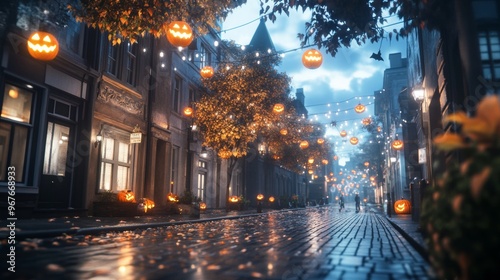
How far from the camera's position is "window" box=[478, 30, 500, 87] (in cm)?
743

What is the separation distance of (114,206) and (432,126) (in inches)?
460

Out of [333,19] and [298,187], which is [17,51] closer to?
[333,19]

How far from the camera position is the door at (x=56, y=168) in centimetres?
1215

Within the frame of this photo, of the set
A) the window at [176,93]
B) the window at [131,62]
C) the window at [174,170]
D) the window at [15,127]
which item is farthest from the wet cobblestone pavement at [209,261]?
the window at [176,93]

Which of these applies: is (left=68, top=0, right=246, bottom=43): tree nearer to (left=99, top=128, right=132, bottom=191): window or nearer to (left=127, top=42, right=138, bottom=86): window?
(left=99, top=128, right=132, bottom=191): window

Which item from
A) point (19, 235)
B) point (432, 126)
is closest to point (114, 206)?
point (19, 235)

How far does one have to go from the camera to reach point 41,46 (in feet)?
33.0

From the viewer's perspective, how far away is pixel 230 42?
98.9 ft

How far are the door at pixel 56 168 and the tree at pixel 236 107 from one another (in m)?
10.1

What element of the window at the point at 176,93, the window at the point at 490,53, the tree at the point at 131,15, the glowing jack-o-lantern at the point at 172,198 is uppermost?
the window at the point at 176,93

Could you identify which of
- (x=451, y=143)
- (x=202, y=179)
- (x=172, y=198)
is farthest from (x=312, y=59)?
(x=202, y=179)

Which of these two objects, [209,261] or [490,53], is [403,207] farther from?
[209,261]

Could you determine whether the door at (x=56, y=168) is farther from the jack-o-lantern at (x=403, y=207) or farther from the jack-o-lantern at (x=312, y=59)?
the jack-o-lantern at (x=403, y=207)

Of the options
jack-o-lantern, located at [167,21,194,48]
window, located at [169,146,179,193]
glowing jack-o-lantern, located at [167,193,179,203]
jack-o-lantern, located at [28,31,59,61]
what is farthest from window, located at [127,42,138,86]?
jack-o-lantern, located at [167,21,194,48]
